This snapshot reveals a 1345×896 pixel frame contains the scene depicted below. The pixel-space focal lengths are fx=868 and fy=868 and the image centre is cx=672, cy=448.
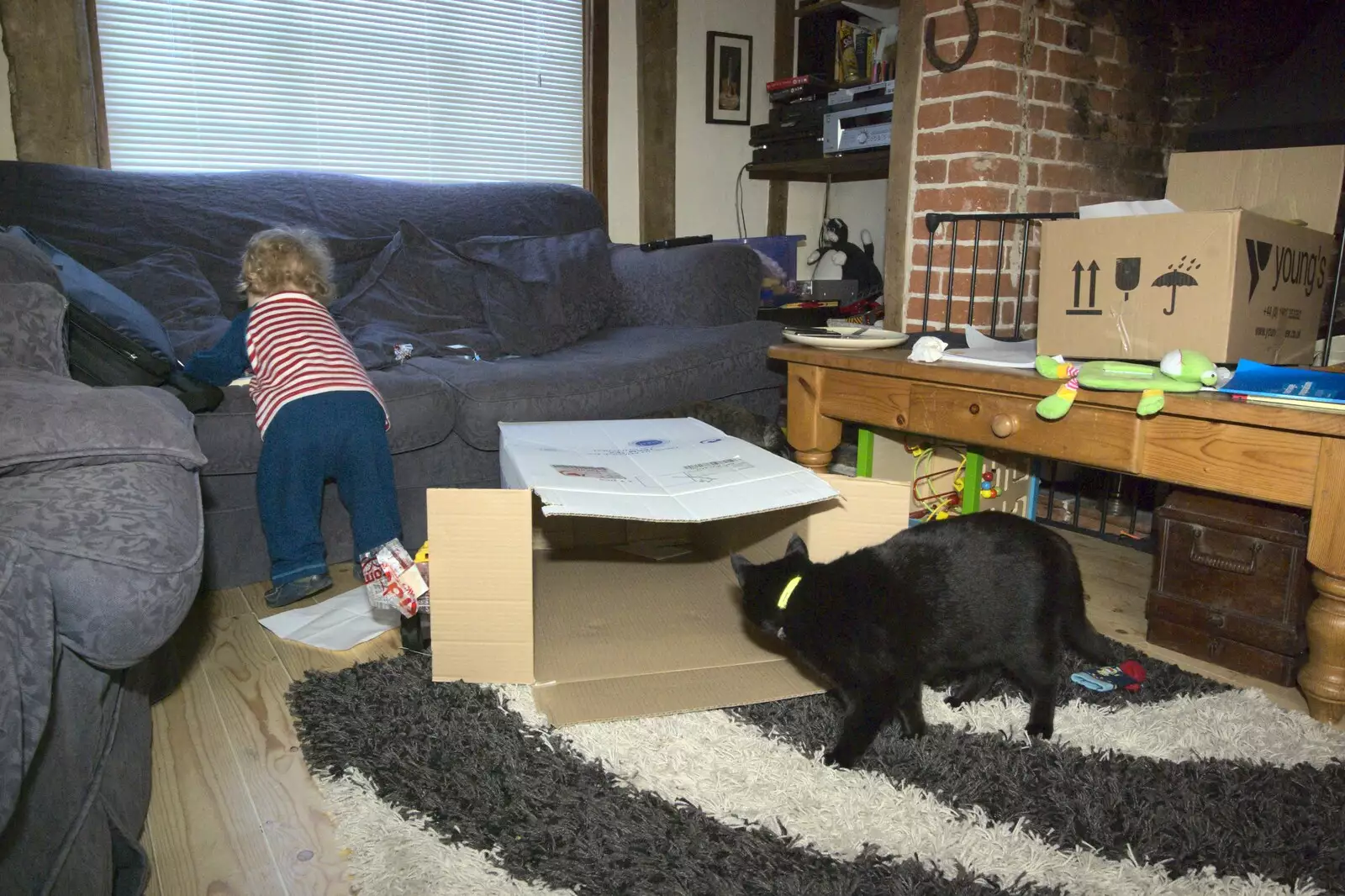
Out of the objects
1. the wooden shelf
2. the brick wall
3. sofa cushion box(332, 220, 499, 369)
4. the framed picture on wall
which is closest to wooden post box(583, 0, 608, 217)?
the framed picture on wall

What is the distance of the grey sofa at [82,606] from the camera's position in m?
0.71

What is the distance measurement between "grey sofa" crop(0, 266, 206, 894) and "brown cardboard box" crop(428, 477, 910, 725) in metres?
0.37

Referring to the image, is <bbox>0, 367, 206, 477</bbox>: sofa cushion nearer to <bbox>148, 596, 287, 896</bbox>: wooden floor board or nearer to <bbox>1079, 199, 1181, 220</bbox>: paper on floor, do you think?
<bbox>148, 596, 287, 896</bbox>: wooden floor board

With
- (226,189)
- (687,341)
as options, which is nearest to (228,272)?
(226,189)

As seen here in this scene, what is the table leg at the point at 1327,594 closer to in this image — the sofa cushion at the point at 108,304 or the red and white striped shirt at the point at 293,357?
the red and white striped shirt at the point at 293,357

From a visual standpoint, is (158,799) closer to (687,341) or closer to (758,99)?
(687,341)

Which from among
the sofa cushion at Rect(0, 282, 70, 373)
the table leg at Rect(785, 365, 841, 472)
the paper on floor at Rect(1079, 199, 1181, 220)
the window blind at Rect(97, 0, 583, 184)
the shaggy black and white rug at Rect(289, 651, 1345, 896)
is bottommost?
the shaggy black and white rug at Rect(289, 651, 1345, 896)

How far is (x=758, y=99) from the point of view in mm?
3717

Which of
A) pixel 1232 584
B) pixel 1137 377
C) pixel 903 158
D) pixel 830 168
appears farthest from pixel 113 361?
pixel 830 168

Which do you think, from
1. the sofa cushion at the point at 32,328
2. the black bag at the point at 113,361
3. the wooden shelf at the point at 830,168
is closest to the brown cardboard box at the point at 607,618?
the sofa cushion at the point at 32,328

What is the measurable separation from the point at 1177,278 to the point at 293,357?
1.60 m

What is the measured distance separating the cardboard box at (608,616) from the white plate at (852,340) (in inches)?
19.1

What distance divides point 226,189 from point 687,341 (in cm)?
134

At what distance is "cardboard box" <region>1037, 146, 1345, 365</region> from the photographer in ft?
4.46
